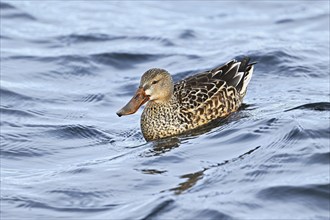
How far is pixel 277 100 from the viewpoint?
521 inches

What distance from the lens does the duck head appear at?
1202 cm

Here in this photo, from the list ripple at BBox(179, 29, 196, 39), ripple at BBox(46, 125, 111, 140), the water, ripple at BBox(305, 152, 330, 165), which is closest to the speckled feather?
the water

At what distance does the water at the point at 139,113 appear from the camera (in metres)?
9.29

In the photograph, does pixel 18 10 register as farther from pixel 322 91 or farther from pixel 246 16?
pixel 322 91

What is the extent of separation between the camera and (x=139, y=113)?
45.8 ft

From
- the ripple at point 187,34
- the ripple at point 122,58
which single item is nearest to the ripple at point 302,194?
the ripple at point 122,58

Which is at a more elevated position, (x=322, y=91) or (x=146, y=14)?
(x=146, y=14)

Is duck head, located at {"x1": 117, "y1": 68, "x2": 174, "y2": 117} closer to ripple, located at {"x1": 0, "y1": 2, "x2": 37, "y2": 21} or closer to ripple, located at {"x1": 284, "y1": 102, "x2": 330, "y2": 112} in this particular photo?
ripple, located at {"x1": 284, "y1": 102, "x2": 330, "y2": 112}

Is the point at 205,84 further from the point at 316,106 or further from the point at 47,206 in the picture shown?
the point at 47,206

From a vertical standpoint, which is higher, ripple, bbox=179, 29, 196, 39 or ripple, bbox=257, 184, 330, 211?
ripple, bbox=179, 29, 196, 39

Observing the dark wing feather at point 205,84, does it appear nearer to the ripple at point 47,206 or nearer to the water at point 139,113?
the water at point 139,113

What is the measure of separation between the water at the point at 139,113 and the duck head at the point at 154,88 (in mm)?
547

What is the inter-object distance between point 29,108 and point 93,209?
5030 millimetres

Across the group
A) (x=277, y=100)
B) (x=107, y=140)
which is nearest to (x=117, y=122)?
(x=107, y=140)
